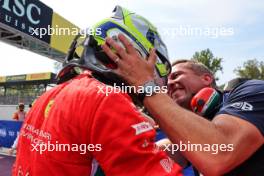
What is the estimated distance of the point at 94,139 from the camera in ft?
3.60

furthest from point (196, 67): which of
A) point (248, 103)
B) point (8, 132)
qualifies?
point (8, 132)

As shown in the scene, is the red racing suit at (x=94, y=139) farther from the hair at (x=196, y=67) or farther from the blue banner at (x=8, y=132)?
the blue banner at (x=8, y=132)

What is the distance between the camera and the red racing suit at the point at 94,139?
108 cm

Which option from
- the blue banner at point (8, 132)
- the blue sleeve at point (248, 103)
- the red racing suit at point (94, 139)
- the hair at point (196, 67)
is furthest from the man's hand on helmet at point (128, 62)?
the blue banner at point (8, 132)

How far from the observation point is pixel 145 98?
4.74 ft

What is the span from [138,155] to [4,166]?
702cm

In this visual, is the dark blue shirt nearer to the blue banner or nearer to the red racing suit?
the red racing suit

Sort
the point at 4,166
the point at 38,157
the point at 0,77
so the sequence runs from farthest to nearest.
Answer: the point at 0,77
the point at 4,166
the point at 38,157

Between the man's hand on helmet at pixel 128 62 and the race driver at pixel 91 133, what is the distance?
4 cm

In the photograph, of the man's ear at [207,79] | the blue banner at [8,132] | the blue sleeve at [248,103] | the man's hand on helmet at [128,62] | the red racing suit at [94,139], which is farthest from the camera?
the blue banner at [8,132]

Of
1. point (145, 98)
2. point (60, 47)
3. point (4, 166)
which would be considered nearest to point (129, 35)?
point (145, 98)

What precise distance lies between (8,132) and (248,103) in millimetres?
8704

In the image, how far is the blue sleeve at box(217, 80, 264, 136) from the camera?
4.98 ft

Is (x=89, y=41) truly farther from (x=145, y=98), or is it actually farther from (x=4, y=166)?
(x=4, y=166)
